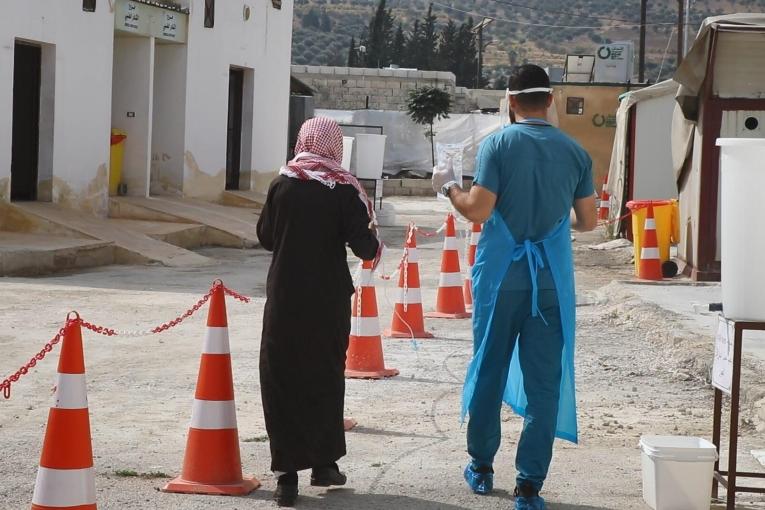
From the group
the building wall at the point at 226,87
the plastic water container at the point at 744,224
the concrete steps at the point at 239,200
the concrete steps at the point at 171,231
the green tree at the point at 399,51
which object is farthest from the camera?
the green tree at the point at 399,51

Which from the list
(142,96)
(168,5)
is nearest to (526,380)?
(142,96)

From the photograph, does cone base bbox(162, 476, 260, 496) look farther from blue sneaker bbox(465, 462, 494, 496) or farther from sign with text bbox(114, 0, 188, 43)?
sign with text bbox(114, 0, 188, 43)

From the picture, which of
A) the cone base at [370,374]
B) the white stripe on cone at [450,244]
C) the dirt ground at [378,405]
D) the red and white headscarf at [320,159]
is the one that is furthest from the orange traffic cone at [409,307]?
the red and white headscarf at [320,159]

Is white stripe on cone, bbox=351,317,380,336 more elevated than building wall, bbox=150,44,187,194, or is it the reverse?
building wall, bbox=150,44,187,194

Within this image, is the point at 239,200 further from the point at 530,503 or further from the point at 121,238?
the point at 530,503

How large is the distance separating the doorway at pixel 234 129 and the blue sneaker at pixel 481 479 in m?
18.8

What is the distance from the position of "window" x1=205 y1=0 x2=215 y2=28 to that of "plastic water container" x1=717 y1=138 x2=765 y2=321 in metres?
17.4

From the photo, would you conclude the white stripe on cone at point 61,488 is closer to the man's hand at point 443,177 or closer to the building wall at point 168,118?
the man's hand at point 443,177

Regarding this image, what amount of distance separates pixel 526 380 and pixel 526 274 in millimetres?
448

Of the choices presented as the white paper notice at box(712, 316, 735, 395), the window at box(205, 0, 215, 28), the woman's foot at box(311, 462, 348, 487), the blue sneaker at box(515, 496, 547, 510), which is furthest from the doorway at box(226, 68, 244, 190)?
the blue sneaker at box(515, 496, 547, 510)

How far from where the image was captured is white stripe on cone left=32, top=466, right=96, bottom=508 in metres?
4.69

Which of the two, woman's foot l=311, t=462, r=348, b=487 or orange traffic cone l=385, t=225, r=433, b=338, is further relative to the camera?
orange traffic cone l=385, t=225, r=433, b=338

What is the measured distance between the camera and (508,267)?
17.9ft

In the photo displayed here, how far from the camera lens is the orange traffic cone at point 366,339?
27.9 feet
